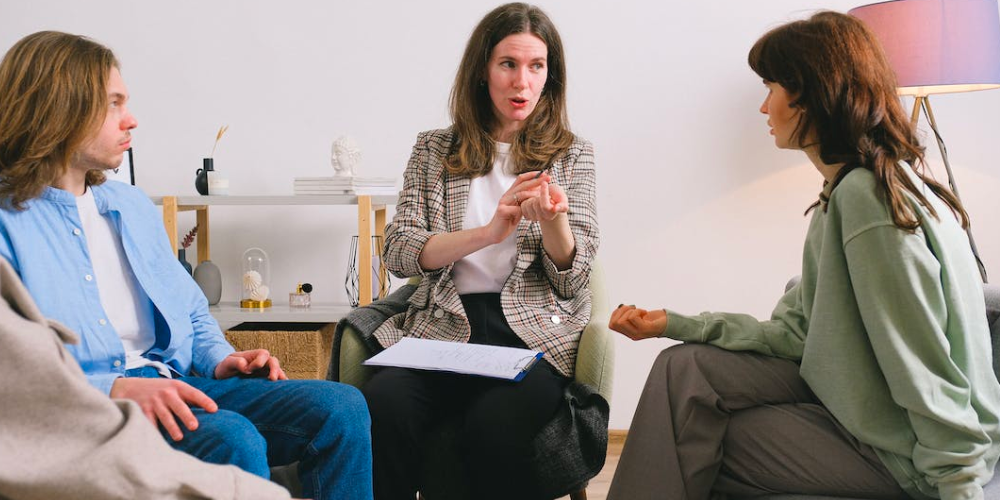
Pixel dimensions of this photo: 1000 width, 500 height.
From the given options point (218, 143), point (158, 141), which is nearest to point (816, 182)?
point (218, 143)

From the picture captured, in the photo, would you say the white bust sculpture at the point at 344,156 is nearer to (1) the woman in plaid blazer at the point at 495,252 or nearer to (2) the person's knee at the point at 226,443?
(1) the woman in plaid blazer at the point at 495,252

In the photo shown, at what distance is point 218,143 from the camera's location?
3203mm

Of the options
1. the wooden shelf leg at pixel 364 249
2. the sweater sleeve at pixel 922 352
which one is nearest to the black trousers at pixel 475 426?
the sweater sleeve at pixel 922 352

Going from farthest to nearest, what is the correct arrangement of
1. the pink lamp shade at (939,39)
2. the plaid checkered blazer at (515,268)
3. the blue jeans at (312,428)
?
the pink lamp shade at (939,39), the plaid checkered blazer at (515,268), the blue jeans at (312,428)

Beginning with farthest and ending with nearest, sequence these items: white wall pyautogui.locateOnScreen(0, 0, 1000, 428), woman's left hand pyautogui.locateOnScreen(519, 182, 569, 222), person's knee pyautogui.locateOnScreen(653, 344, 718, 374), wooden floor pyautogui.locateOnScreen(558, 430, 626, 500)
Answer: white wall pyautogui.locateOnScreen(0, 0, 1000, 428)
wooden floor pyautogui.locateOnScreen(558, 430, 626, 500)
woman's left hand pyautogui.locateOnScreen(519, 182, 569, 222)
person's knee pyautogui.locateOnScreen(653, 344, 718, 374)

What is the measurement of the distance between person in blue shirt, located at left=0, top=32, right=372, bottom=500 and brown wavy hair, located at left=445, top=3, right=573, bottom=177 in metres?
0.76

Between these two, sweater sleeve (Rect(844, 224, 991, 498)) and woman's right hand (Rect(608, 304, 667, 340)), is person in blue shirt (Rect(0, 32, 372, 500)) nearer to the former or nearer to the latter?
woman's right hand (Rect(608, 304, 667, 340))

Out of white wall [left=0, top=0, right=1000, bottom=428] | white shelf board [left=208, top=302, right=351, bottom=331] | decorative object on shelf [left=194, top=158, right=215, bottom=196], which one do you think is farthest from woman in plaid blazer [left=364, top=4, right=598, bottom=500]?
decorative object on shelf [left=194, top=158, right=215, bottom=196]

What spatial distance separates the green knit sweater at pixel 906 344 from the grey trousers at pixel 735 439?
5 centimetres

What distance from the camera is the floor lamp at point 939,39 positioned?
98.4 inches

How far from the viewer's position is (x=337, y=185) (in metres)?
2.91

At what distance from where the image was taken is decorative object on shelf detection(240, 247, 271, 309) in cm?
299

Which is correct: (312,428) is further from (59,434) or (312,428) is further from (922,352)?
(922,352)

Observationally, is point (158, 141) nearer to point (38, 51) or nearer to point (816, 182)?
point (38, 51)
